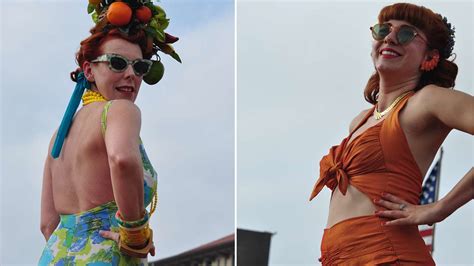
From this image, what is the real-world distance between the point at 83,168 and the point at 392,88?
1619 millimetres

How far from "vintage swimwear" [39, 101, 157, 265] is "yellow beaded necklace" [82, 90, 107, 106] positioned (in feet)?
0.78

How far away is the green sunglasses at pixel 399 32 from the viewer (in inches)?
196

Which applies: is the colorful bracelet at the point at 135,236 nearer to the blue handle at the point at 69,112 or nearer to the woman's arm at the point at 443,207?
the blue handle at the point at 69,112

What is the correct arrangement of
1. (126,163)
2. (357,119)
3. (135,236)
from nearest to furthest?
(126,163) → (135,236) → (357,119)

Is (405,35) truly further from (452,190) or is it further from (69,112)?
(69,112)

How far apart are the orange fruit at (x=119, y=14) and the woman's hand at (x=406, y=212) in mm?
1545

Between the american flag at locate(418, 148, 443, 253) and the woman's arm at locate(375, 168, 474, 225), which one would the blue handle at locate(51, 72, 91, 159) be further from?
the american flag at locate(418, 148, 443, 253)

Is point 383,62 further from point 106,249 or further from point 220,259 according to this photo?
point 220,259

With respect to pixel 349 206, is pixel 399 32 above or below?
above

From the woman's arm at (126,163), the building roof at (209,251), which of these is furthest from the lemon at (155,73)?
the building roof at (209,251)

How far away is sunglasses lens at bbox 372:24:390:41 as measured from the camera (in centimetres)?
503

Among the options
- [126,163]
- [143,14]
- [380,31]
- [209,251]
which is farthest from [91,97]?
[209,251]

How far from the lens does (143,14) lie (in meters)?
5.03

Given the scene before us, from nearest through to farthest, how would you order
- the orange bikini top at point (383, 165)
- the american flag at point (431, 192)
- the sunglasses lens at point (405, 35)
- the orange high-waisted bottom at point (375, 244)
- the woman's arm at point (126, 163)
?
1. the woman's arm at point (126, 163)
2. the orange high-waisted bottom at point (375, 244)
3. the orange bikini top at point (383, 165)
4. the sunglasses lens at point (405, 35)
5. the american flag at point (431, 192)
